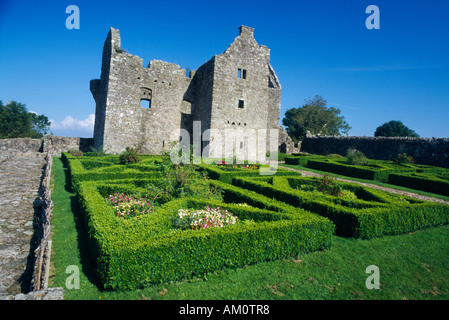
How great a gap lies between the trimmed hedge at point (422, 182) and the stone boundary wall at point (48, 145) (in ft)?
70.0

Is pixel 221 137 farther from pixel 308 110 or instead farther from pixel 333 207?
pixel 308 110

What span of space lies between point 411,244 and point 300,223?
2886mm

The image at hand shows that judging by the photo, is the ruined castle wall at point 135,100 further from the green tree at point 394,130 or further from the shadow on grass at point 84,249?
the green tree at point 394,130

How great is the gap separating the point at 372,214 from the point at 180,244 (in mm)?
4694

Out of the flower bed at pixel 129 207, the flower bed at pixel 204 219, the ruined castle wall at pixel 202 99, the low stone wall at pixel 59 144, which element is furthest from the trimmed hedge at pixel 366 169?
the low stone wall at pixel 59 144

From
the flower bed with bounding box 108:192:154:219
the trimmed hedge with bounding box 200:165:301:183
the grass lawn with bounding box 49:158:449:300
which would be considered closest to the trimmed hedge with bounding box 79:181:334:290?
the grass lawn with bounding box 49:158:449:300

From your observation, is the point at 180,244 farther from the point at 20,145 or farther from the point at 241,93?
the point at 20,145

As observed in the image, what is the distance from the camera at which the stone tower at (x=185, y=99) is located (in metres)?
19.4

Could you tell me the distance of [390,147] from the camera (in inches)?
883

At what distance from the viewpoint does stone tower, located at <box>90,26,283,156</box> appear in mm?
19438

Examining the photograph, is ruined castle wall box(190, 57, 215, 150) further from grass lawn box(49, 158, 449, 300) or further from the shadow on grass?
grass lawn box(49, 158, 449, 300)

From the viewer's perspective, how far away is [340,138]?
87.9 ft
